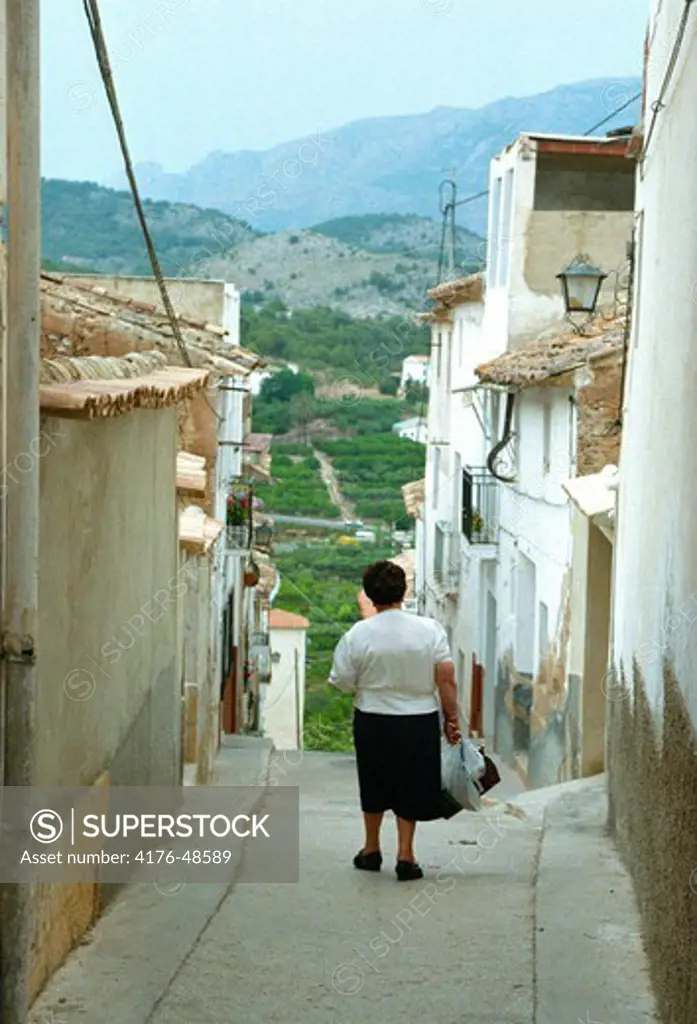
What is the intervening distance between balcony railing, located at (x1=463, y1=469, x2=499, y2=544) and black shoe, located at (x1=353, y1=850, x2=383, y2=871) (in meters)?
14.7

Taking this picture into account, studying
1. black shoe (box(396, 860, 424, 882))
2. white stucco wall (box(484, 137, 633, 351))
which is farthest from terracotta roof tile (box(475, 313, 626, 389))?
black shoe (box(396, 860, 424, 882))

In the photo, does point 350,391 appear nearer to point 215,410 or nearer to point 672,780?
point 215,410

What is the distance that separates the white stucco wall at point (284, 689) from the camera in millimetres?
37906

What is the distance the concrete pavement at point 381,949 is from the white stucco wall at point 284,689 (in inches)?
1129

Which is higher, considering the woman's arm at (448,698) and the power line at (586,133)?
the power line at (586,133)

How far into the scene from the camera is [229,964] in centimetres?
641

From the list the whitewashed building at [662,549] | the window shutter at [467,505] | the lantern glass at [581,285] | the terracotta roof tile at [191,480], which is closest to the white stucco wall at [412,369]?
the window shutter at [467,505]

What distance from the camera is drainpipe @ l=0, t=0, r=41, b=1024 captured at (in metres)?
5.19

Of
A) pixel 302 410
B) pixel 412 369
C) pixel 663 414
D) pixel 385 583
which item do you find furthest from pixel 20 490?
pixel 412 369

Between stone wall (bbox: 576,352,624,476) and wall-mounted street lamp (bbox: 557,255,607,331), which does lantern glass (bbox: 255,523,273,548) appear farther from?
wall-mounted street lamp (bbox: 557,255,607,331)

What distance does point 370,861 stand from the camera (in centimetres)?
817

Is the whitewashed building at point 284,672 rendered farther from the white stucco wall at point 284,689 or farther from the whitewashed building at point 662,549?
the whitewashed building at point 662,549

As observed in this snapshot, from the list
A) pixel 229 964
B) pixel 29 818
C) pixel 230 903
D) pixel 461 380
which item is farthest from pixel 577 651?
pixel 461 380

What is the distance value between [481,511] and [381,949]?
675 inches
